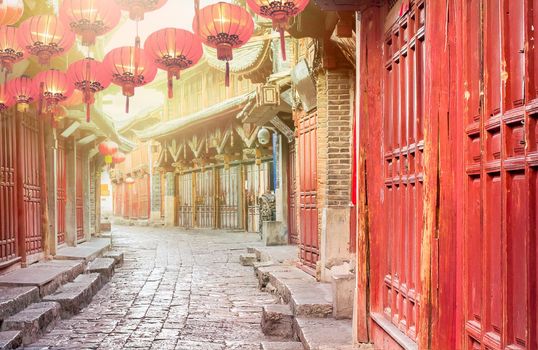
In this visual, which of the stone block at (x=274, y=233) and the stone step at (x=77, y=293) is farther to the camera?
the stone block at (x=274, y=233)

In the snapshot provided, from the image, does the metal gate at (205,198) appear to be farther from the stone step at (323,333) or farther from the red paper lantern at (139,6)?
the stone step at (323,333)

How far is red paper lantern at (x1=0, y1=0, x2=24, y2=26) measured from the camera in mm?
6703

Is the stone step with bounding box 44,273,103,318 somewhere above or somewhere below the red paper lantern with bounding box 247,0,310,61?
below

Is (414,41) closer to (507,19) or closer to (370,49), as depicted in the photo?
(370,49)

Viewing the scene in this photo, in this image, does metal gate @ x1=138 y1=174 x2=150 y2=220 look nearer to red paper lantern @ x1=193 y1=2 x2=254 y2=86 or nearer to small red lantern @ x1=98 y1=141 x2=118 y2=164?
small red lantern @ x1=98 y1=141 x2=118 y2=164

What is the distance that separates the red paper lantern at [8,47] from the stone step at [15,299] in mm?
2930

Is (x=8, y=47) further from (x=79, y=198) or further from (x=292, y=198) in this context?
(x=79, y=198)

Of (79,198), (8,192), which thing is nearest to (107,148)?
(79,198)

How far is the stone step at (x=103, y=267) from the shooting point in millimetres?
12160

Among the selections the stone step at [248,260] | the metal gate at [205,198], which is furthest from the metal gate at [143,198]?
the stone step at [248,260]

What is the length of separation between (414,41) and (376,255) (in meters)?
1.93

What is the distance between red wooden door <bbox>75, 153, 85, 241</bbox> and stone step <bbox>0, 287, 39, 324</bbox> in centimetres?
890

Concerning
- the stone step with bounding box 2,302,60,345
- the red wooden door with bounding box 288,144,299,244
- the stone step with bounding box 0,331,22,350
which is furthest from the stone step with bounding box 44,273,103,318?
the red wooden door with bounding box 288,144,299,244

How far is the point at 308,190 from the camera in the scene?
10.8 m
